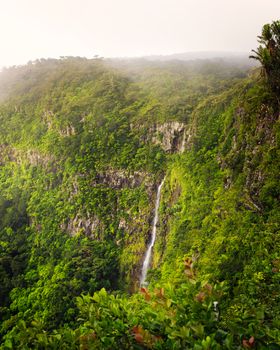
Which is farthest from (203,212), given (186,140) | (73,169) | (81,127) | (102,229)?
(81,127)

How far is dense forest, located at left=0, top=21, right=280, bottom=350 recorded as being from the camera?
4156 mm

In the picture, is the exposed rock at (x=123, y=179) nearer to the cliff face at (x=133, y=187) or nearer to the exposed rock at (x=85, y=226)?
the cliff face at (x=133, y=187)

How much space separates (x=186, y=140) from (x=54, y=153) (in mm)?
16404

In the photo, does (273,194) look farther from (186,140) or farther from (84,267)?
(84,267)

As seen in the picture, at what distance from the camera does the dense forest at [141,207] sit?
4.16 meters

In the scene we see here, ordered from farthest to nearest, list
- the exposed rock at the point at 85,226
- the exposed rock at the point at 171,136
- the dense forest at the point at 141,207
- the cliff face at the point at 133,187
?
the exposed rock at the point at 85,226 → the exposed rock at the point at 171,136 → the cliff face at the point at 133,187 → the dense forest at the point at 141,207

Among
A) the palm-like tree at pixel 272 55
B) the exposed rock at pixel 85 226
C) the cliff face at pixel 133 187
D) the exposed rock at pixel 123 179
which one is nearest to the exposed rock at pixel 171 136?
the cliff face at pixel 133 187

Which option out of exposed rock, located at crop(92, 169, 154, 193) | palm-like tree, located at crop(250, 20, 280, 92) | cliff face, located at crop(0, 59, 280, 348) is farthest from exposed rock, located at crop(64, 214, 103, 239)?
palm-like tree, located at crop(250, 20, 280, 92)

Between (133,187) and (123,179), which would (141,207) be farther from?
(123,179)

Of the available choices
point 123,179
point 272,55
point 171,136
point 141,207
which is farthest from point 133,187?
Answer: point 272,55

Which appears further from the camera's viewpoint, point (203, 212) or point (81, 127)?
point (81, 127)

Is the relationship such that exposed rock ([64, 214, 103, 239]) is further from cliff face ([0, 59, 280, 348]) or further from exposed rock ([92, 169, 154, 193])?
exposed rock ([92, 169, 154, 193])

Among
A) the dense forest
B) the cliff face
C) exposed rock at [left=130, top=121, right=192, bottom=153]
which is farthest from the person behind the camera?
exposed rock at [left=130, top=121, right=192, bottom=153]

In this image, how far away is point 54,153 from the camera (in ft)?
129
